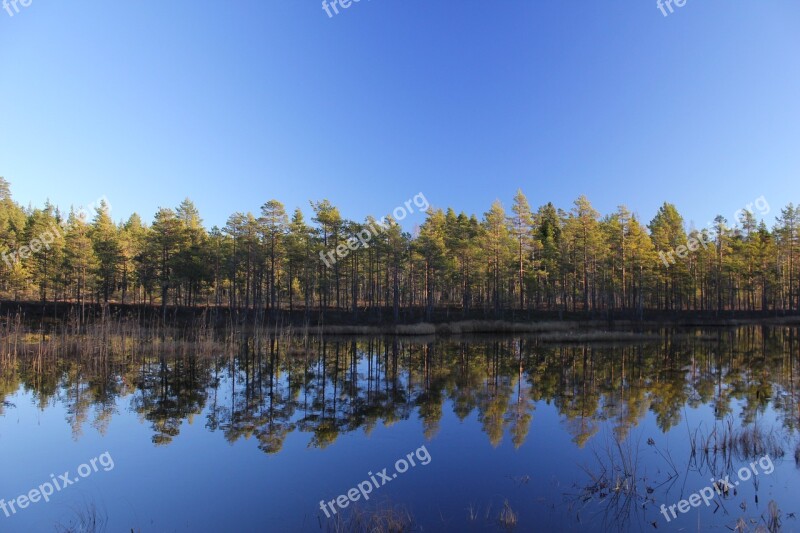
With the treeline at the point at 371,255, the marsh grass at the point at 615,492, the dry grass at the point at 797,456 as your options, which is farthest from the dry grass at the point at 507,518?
the treeline at the point at 371,255

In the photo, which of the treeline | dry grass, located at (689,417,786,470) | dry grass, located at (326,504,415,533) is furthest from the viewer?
the treeline

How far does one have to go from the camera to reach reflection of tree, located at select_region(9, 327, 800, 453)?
15.0m

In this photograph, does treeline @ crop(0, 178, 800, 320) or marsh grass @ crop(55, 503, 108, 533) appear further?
treeline @ crop(0, 178, 800, 320)

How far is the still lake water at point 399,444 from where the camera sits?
8773 mm

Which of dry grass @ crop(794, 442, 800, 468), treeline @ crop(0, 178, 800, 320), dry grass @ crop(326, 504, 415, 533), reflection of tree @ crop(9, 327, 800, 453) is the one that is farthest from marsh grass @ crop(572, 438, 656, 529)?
treeline @ crop(0, 178, 800, 320)

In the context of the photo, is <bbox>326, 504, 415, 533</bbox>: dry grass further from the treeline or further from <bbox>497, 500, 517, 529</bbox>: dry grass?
the treeline

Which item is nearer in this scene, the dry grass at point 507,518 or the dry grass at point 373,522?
the dry grass at point 373,522

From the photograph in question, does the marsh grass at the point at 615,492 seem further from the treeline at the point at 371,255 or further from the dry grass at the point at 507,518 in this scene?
the treeline at the point at 371,255

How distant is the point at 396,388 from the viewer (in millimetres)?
20688

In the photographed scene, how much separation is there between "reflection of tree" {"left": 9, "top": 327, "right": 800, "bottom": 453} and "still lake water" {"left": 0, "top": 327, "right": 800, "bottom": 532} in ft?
0.44

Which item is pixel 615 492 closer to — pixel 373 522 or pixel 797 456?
pixel 373 522

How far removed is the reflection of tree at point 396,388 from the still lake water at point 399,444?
0.13 metres

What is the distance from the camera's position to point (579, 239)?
60.9m

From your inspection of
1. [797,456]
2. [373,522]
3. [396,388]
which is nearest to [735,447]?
[797,456]
